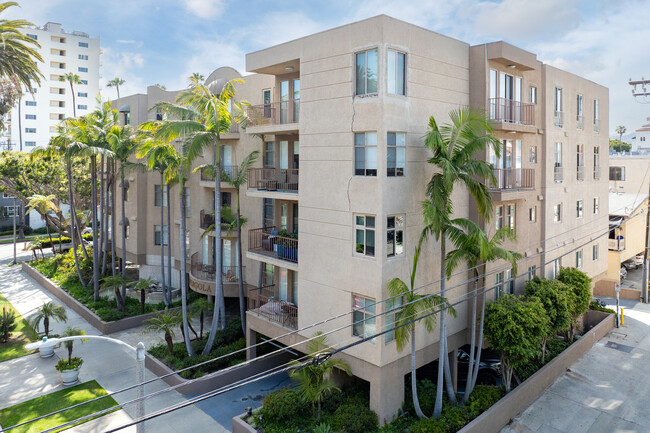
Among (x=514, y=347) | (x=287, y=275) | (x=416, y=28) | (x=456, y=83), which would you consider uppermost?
(x=416, y=28)

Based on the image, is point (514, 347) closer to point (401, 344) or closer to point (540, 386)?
point (540, 386)

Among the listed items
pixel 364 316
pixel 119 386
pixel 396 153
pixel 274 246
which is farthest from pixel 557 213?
pixel 119 386

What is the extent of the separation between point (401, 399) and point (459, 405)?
2.21 meters

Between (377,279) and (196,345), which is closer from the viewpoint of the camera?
(377,279)

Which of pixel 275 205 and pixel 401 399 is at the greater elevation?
pixel 275 205

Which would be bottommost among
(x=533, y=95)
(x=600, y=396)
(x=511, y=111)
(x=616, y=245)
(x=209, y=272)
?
(x=600, y=396)

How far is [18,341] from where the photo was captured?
926 inches

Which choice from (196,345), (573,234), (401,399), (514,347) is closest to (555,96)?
(573,234)

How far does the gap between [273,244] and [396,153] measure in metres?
7.23

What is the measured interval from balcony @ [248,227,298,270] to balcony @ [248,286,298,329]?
68.6 inches

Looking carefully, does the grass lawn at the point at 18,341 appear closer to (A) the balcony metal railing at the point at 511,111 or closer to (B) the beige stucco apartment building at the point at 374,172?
(B) the beige stucco apartment building at the point at 374,172

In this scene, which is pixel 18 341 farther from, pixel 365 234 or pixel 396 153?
pixel 396 153

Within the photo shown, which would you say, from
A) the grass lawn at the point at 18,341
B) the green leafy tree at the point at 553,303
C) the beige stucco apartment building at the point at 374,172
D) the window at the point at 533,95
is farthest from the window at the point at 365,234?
the grass lawn at the point at 18,341

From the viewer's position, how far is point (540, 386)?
1842 centimetres
